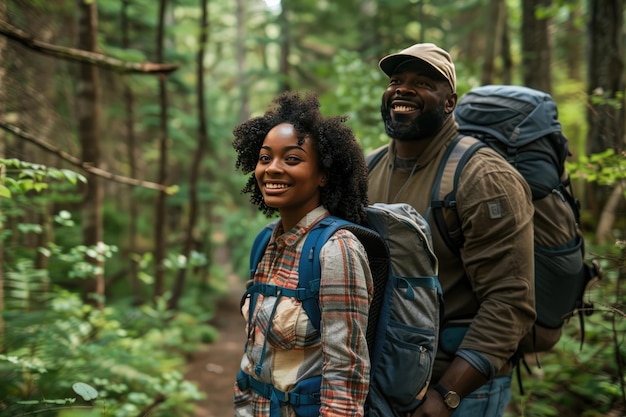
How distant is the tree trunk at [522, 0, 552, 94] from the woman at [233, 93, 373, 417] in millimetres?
7476

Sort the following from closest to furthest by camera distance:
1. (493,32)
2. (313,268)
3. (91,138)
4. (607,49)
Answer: (313,268) < (607,49) < (91,138) < (493,32)

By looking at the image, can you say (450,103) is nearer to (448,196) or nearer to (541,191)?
(448,196)

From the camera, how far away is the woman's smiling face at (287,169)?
2113 millimetres

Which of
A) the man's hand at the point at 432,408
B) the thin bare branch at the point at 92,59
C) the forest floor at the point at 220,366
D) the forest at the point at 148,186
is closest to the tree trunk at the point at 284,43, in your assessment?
the forest at the point at 148,186

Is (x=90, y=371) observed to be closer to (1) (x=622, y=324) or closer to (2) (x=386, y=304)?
(2) (x=386, y=304)

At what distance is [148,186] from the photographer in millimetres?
3777

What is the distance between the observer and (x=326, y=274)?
1.92 metres

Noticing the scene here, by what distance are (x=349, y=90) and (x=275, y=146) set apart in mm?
4670

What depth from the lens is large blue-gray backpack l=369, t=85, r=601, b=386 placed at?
2686 millimetres

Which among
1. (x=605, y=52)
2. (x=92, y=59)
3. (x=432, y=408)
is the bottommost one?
(x=432, y=408)

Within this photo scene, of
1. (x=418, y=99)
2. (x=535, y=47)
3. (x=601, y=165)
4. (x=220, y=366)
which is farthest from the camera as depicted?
(x=220, y=366)

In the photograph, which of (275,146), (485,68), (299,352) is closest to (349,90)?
(485,68)

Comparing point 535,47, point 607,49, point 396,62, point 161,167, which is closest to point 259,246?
point 396,62

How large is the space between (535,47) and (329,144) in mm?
7740
